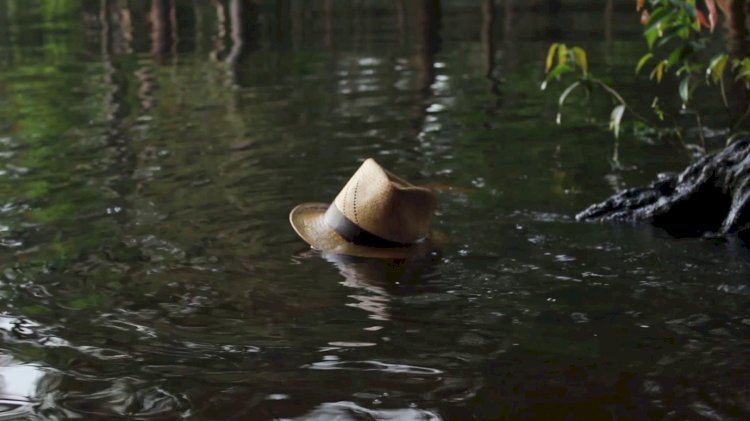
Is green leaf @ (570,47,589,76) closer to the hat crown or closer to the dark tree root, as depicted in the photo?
the dark tree root

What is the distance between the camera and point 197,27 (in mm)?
18797

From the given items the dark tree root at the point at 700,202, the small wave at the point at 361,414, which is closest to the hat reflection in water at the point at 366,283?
the small wave at the point at 361,414

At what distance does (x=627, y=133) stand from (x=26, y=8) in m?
17.1

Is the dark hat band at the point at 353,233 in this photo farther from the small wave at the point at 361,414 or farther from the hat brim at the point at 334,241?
the small wave at the point at 361,414

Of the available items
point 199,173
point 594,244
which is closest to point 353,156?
point 199,173

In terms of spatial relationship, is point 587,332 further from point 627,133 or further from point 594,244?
point 627,133

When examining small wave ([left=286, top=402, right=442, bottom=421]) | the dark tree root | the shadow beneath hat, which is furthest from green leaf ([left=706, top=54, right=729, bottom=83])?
small wave ([left=286, top=402, right=442, bottom=421])

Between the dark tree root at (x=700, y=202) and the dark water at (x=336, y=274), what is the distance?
0.18m

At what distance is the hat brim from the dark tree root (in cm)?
101

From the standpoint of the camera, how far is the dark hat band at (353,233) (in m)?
5.54

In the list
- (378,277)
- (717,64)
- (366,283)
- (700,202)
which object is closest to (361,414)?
(366,283)

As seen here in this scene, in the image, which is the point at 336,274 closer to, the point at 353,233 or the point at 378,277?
the point at 378,277

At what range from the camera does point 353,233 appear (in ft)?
18.2

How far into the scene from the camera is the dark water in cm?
389
